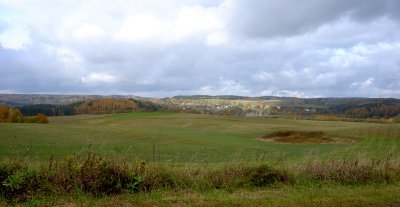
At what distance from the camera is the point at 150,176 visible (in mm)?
9789

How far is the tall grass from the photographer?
349 inches

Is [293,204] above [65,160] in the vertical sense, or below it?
below

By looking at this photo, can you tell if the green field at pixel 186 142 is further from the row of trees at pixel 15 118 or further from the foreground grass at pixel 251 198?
the row of trees at pixel 15 118

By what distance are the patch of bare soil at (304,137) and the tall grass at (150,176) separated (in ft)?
129

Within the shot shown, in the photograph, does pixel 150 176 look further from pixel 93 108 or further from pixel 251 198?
pixel 93 108

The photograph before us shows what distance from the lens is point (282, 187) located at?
1055 cm

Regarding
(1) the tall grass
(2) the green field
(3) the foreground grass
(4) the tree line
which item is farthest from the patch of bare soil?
(4) the tree line

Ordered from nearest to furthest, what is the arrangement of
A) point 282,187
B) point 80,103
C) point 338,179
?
1. point 282,187
2. point 338,179
3. point 80,103

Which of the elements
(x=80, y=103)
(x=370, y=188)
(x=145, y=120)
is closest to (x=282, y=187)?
(x=370, y=188)

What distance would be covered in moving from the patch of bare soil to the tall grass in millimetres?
39449

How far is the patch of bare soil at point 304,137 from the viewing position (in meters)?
50.8

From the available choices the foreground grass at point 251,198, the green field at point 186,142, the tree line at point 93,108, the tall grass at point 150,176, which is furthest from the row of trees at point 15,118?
the foreground grass at point 251,198

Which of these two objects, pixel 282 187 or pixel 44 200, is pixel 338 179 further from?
pixel 44 200

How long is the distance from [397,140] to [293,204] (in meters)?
43.1
